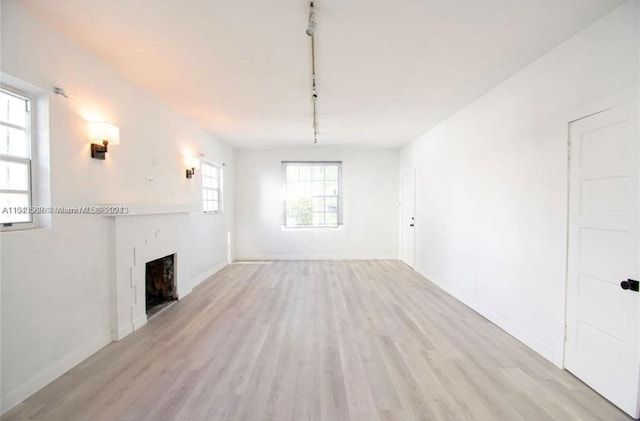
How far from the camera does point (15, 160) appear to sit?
1973 mm

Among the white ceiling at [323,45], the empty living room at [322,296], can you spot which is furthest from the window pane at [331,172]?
the white ceiling at [323,45]

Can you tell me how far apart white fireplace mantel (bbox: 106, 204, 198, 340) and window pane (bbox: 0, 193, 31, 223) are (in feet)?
1.99

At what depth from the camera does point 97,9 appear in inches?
75.5

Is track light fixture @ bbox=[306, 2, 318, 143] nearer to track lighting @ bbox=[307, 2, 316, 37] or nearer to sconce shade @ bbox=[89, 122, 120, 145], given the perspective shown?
track lighting @ bbox=[307, 2, 316, 37]

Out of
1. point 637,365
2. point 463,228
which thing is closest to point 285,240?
point 463,228

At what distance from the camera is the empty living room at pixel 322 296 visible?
A: 73.6 inches

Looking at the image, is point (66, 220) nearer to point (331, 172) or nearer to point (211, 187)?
point (211, 187)

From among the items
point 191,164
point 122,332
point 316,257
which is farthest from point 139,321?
point 316,257

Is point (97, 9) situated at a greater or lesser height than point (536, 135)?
greater

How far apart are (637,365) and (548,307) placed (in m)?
0.70

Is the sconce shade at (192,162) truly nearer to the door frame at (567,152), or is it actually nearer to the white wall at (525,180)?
the white wall at (525,180)

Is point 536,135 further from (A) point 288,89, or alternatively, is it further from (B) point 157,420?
(B) point 157,420

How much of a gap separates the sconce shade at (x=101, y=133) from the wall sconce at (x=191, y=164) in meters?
1.74

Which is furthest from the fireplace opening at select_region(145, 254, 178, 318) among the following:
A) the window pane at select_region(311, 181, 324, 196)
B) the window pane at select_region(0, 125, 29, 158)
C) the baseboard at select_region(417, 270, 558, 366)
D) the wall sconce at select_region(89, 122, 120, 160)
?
the baseboard at select_region(417, 270, 558, 366)
